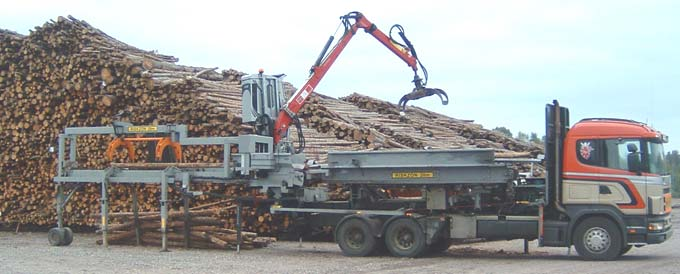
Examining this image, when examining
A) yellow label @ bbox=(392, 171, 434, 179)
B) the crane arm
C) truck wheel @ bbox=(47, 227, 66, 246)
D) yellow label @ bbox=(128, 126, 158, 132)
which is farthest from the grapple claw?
truck wheel @ bbox=(47, 227, 66, 246)

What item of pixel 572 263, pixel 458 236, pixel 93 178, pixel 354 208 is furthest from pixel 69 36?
pixel 572 263

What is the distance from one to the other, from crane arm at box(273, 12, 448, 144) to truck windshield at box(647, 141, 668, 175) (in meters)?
4.39

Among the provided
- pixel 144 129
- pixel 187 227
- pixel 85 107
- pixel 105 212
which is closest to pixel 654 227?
pixel 187 227

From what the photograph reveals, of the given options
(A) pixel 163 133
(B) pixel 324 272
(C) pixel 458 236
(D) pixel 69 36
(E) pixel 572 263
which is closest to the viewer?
(B) pixel 324 272

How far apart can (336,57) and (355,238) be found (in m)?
4.61

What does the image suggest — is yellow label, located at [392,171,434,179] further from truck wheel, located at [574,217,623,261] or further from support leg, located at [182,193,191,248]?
support leg, located at [182,193,191,248]

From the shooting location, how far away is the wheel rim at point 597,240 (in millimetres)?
15039

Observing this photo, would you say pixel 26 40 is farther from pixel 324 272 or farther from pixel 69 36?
pixel 324 272

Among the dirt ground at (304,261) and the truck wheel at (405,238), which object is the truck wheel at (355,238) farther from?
the truck wheel at (405,238)

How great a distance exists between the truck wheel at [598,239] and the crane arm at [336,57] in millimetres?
4172

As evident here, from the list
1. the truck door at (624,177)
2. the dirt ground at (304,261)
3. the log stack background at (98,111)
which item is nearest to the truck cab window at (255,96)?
the log stack background at (98,111)

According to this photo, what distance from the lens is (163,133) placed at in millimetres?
17859

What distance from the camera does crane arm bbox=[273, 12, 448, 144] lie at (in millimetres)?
18406

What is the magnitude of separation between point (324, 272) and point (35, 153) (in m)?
12.2
